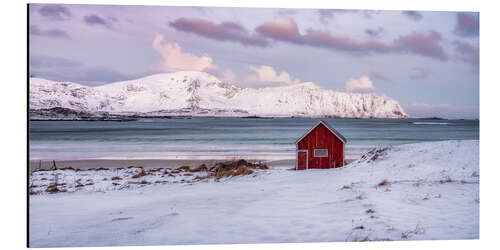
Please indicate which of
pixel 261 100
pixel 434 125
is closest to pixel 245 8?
pixel 261 100

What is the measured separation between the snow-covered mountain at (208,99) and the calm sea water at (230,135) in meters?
0.30

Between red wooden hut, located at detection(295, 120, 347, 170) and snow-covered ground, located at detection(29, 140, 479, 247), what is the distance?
1.55 meters

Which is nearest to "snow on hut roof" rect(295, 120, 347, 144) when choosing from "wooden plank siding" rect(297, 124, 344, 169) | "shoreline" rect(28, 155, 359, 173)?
"wooden plank siding" rect(297, 124, 344, 169)

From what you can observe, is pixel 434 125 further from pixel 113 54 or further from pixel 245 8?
pixel 113 54

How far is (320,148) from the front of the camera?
9695 mm

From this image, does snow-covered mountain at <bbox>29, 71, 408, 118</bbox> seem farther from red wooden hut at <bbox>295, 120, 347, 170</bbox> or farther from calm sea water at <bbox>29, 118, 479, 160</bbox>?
red wooden hut at <bbox>295, 120, 347, 170</bbox>

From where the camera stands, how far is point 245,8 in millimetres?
7184

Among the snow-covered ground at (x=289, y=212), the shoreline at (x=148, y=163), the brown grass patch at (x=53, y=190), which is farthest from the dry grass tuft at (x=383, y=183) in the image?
the brown grass patch at (x=53, y=190)

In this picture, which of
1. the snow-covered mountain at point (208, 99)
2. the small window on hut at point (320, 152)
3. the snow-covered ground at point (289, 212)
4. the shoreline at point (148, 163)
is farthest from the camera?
the small window on hut at point (320, 152)

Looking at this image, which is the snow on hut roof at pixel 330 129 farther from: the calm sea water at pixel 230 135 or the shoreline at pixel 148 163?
the shoreline at pixel 148 163

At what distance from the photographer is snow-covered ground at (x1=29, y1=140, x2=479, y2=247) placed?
599cm

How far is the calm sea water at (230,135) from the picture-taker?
8250mm

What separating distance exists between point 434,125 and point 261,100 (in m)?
4.38
